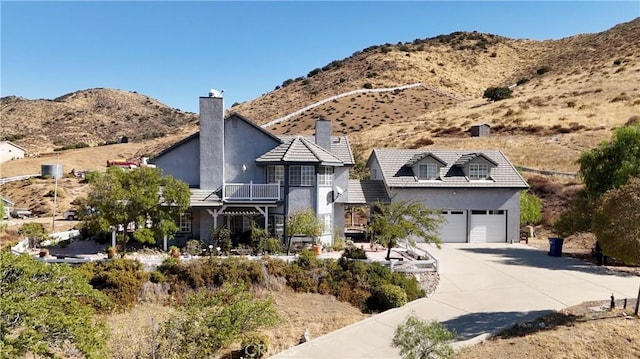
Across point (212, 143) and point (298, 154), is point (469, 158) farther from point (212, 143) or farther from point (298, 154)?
point (212, 143)

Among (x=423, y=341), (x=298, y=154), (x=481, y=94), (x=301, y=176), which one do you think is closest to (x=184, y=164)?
(x=298, y=154)

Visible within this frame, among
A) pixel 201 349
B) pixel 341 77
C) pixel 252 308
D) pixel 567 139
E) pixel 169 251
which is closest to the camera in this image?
pixel 201 349

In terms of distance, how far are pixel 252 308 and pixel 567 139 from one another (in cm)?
4959

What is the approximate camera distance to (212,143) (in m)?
27.6

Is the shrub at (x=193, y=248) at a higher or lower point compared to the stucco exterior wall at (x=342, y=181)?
lower

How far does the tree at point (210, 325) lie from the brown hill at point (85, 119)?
331 ft

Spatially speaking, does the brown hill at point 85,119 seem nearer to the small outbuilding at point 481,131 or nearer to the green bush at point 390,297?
the small outbuilding at point 481,131

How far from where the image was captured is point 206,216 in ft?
90.0

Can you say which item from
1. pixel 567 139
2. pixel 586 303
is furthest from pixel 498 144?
pixel 586 303

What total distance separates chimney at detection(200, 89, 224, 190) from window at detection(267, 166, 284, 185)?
9.65 feet

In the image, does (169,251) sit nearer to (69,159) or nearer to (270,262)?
(270,262)

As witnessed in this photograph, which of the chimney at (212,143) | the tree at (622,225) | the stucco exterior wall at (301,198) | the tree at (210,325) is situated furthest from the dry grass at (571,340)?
the chimney at (212,143)

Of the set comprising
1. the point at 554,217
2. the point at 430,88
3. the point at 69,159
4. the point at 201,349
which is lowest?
the point at 201,349

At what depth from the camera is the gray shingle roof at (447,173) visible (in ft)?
105
